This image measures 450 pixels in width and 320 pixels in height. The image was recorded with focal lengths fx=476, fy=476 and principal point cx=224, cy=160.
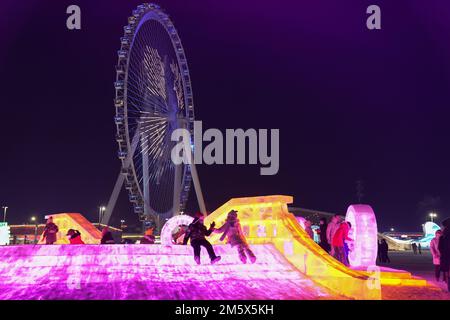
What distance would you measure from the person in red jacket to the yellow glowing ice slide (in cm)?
112

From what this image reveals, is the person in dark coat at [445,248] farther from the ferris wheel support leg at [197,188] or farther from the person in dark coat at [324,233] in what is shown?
the ferris wheel support leg at [197,188]

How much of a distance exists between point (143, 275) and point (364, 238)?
4.64 metres

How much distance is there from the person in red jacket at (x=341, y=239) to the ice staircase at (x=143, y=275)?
153cm

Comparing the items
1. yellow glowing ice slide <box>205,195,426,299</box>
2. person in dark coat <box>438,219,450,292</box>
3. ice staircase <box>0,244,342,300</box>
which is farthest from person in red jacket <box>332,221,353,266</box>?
person in dark coat <box>438,219,450,292</box>

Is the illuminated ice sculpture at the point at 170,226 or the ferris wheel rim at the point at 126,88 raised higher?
the ferris wheel rim at the point at 126,88

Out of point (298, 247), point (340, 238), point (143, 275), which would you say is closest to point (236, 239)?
point (298, 247)

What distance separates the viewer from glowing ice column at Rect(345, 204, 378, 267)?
9.94 m

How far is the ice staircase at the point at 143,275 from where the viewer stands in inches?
300

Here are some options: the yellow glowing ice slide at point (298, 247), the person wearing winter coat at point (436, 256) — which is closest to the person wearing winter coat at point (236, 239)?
the yellow glowing ice slide at point (298, 247)

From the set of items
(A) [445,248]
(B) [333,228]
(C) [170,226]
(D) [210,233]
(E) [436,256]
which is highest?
(D) [210,233]

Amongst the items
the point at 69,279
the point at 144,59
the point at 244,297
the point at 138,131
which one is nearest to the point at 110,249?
the point at 69,279

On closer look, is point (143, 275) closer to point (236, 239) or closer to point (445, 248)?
point (236, 239)

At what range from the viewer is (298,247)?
980cm

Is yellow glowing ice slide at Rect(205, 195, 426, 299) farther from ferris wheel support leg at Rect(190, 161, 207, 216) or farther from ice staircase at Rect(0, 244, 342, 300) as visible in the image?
ferris wheel support leg at Rect(190, 161, 207, 216)
